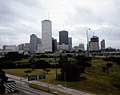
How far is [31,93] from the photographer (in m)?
69.9

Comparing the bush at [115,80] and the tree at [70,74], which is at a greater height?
the tree at [70,74]

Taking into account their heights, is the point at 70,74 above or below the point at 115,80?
above

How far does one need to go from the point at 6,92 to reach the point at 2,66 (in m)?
76.6

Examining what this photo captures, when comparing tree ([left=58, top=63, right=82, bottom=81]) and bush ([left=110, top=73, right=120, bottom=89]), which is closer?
tree ([left=58, top=63, right=82, bottom=81])

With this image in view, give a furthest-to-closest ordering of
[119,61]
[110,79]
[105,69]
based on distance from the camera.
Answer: [119,61], [105,69], [110,79]

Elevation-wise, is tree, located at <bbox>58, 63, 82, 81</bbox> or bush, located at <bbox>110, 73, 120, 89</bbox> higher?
tree, located at <bbox>58, 63, 82, 81</bbox>

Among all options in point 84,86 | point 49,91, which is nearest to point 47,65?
point 84,86

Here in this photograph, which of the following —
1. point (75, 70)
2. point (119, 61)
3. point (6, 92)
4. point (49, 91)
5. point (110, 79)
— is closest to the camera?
point (6, 92)

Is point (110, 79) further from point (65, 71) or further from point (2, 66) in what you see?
point (2, 66)

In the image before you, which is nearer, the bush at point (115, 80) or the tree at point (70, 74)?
the tree at point (70, 74)

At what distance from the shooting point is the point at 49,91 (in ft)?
240

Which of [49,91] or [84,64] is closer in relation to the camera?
[49,91]

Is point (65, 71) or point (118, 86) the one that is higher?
point (65, 71)

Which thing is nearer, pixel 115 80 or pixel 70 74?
pixel 70 74
